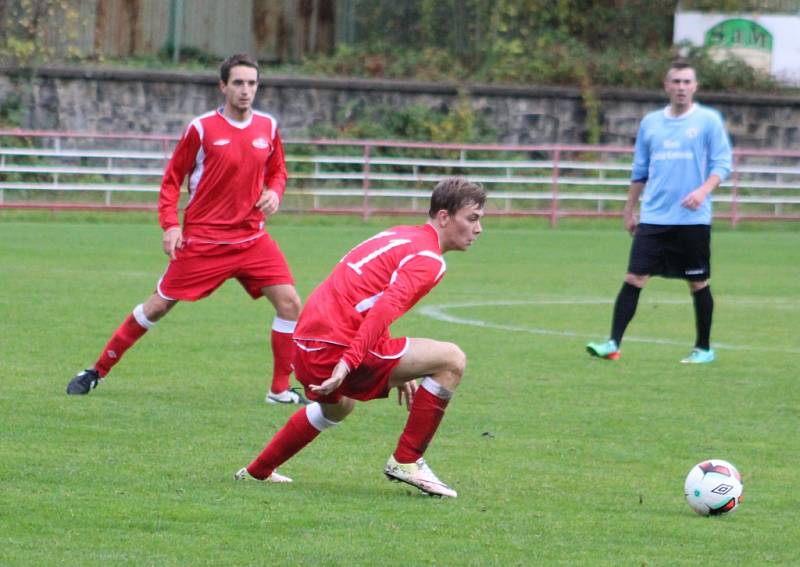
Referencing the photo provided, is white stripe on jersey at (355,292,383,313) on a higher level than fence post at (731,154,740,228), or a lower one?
higher

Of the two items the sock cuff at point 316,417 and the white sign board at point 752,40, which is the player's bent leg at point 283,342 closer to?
the sock cuff at point 316,417

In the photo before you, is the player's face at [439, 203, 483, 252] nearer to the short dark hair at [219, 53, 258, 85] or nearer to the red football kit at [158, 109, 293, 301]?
the short dark hair at [219, 53, 258, 85]

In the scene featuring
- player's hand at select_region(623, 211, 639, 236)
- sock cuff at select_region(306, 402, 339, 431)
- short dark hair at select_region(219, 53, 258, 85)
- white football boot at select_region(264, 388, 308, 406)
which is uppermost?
short dark hair at select_region(219, 53, 258, 85)

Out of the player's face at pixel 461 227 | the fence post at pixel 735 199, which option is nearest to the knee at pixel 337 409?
the player's face at pixel 461 227

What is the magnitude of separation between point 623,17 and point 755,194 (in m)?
7.39

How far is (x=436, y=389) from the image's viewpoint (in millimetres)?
6363

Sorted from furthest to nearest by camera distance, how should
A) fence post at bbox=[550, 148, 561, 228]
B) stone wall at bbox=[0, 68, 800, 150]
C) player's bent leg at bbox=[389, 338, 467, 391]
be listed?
stone wall at bbox=[0, 68, 800, 150]
fence post at bbox=[550, 148, 561, 228]
player's bent leg at bbox=[389, 338, 467, 391]

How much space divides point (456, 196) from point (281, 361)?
289cm

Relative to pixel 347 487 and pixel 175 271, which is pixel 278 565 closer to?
pixel 347 487

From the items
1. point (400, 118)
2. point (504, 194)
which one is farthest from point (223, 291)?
point (400, 118)

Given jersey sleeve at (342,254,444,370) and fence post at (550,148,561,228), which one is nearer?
jersey sleeve at (342,254,444,370)

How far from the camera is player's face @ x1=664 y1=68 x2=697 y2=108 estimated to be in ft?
34.2

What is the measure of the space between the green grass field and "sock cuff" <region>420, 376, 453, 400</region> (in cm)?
41

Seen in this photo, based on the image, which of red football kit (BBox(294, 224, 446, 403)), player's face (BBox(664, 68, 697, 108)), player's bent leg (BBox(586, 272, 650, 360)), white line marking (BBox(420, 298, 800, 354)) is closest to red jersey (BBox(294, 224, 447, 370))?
red football kit (BBox(294, 224, 446, 403))
